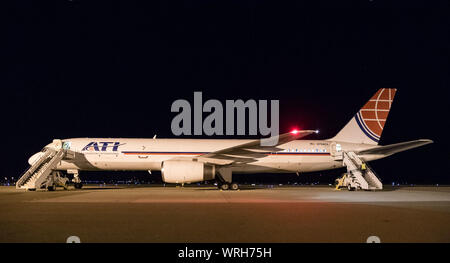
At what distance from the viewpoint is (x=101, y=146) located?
26.4m

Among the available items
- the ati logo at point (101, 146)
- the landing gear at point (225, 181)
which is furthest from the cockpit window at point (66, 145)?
the landing gear at point (225, 181)

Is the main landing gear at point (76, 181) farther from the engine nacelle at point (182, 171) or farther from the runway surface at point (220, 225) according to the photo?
the runway surface at point (220, 225)

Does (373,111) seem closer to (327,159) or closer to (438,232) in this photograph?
(327,159)

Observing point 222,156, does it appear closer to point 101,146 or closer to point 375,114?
point 101,146

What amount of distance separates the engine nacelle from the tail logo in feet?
40.2

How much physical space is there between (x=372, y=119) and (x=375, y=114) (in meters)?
0.39

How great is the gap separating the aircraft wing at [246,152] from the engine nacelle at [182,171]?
1.39m

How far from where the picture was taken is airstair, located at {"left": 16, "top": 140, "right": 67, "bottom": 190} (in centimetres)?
2309

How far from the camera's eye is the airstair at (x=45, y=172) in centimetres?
2309

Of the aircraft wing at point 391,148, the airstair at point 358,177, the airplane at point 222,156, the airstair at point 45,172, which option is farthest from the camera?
the airstair at point 358,177

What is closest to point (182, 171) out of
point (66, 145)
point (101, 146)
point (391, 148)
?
point (101, 146)

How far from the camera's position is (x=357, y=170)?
25391mm

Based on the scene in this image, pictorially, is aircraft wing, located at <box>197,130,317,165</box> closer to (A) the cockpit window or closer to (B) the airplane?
(B) the airplane

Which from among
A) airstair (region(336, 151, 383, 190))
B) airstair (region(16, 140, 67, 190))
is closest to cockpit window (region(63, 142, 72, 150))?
airstair (region(16, 140, 67, 190))
